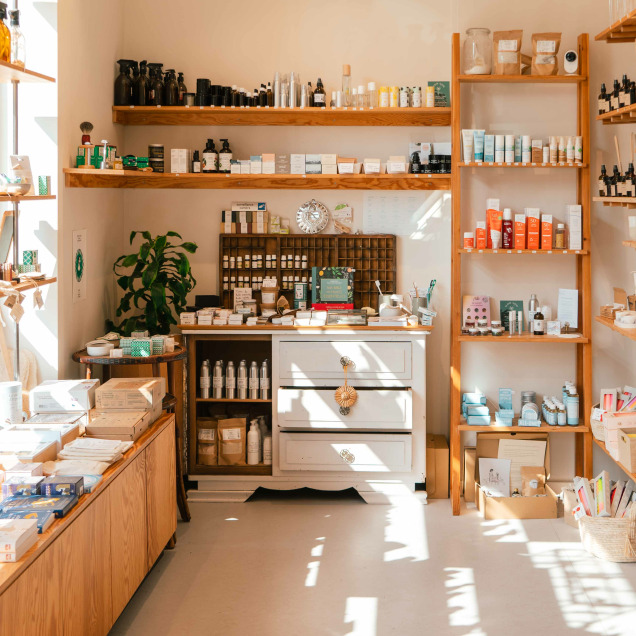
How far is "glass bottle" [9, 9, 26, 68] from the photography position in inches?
149

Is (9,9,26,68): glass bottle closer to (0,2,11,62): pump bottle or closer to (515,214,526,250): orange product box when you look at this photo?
(0,2,11,62): pump bottle

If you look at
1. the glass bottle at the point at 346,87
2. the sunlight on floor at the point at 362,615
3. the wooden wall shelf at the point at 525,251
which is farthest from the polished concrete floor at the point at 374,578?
the glass bottle at the point at 346,87

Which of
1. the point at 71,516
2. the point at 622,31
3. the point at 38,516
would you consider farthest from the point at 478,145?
the point at 38,516

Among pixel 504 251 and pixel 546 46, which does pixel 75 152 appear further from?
pixel 546 46

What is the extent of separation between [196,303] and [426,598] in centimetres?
259

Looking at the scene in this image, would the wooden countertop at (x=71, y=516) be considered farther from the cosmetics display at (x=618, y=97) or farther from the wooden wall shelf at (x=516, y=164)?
the cosmetics display at (x=618, y=97)

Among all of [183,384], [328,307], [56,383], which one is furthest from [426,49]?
[56,383]

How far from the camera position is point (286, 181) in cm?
588

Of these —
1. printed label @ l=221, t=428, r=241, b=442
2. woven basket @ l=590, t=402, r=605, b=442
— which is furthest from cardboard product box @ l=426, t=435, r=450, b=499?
printed label @ l=221, t=428, r=241, b=442

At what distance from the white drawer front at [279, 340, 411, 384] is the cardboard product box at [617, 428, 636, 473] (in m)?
1.38

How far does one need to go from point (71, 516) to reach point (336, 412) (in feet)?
8.43

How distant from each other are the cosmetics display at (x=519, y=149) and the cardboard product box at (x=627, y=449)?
175 centimetres

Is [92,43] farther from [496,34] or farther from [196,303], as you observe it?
[496,34]

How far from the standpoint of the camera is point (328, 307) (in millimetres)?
5848
